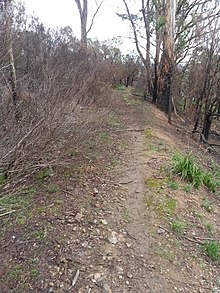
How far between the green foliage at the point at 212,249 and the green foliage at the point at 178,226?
0.96 feet

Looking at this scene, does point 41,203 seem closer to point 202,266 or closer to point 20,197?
point 20,197

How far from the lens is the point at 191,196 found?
4.06 meters

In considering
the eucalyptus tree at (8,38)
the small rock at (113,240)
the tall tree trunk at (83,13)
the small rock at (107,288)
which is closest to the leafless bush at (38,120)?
the eucalyptus tree at (8,38)

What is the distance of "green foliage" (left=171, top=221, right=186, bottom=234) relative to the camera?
10.9 ft

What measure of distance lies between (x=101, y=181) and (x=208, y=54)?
541 centimetres

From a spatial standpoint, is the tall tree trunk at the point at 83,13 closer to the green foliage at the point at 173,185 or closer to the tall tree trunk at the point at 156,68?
the tall tree trunk at the point at 156,68

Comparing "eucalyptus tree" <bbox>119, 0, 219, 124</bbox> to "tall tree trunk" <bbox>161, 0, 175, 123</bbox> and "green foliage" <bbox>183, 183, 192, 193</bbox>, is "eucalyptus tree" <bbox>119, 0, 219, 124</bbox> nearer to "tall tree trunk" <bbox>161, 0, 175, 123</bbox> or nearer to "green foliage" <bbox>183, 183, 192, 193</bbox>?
"tall tree trunk" <bbox>161, 0, 175, 123</bbox>

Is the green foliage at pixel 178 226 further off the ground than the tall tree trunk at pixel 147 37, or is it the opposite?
the tall tree trunk at pixel 147 37

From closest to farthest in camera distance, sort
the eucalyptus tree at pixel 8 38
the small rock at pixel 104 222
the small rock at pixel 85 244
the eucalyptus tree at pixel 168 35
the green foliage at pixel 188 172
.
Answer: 1. the small rock at pixel 85 244
2. the small rock at pixel 104 222
3. the green foliage at pixel 188 172
4. the eucalyptus tree at pixel 8 38
5. the eucalyptus tree at pixel 168 35

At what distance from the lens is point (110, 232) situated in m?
3.13

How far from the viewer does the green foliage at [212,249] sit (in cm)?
303

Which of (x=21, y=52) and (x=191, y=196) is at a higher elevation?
(x=21, y=52)

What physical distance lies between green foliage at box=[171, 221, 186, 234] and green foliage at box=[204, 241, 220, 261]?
29 centimetres

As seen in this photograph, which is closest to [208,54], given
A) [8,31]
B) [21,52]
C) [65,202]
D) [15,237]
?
[21,52]
